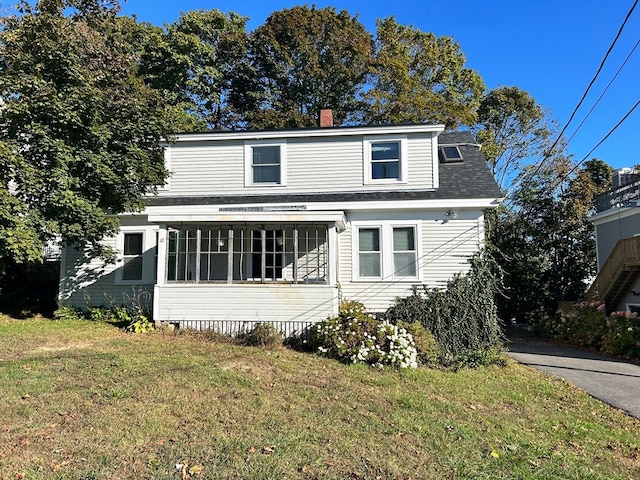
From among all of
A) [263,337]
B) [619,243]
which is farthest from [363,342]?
[619,243]

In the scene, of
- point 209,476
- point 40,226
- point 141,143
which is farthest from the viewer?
point 141,143

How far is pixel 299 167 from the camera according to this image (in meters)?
13.0

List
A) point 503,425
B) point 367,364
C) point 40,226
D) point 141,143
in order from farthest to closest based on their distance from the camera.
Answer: point 141,143, point 40,226, point 367,364, point 503,425

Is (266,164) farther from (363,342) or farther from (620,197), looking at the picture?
(620,197)

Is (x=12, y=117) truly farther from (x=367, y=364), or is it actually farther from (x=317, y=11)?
(x=317, y=11)

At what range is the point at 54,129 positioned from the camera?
Result: 10.4 metres

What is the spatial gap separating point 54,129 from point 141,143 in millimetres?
2097

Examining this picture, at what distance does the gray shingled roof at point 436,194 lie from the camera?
38.6 feet

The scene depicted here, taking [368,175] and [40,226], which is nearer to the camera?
[40,226]

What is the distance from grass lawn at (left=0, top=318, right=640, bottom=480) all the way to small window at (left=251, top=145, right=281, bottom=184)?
6.33 meters

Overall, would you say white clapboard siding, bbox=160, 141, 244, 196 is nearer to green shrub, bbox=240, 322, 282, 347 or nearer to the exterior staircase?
green shrub, bbox=240, 322, 282, 347

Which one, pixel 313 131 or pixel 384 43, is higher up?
pixel 384 43

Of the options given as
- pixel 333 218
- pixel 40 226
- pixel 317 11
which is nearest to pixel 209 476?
pixel 333 218

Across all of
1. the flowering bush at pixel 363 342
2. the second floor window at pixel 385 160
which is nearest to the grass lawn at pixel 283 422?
the flowering bush at pixel 363 342
